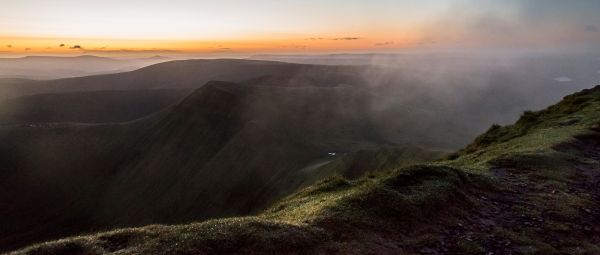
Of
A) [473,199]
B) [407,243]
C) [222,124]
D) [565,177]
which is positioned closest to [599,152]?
[565,177]

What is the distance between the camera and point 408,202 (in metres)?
15.1

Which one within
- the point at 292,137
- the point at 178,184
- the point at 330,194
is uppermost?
the point at 330,194

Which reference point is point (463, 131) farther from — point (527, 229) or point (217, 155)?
point (527, 229)

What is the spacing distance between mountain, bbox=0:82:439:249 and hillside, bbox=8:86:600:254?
164 ft

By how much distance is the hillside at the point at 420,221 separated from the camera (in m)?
11.6

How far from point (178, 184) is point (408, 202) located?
333ft

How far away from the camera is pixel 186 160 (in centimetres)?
12194

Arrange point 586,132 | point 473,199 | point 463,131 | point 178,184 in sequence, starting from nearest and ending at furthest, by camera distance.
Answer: point 473,199, point 586,132, point 178,184, point 463,131

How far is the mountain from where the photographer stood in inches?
3671

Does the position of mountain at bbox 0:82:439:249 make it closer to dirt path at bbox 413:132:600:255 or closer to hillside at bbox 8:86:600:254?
dirt path at bbox 413:132:600:255

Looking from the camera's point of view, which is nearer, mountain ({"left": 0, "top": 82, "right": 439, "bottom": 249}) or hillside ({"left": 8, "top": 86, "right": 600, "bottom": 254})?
hillside ({"left": 8, "top": 86, "right": 600, "bottom": 254})

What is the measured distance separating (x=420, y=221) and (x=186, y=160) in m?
113

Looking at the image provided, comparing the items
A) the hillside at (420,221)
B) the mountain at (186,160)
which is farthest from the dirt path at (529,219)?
the mountain at (186,160)

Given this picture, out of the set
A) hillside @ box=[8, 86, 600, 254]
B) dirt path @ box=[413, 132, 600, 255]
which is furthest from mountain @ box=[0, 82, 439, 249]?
hillside @ box=[8, 86, 600, 254]
